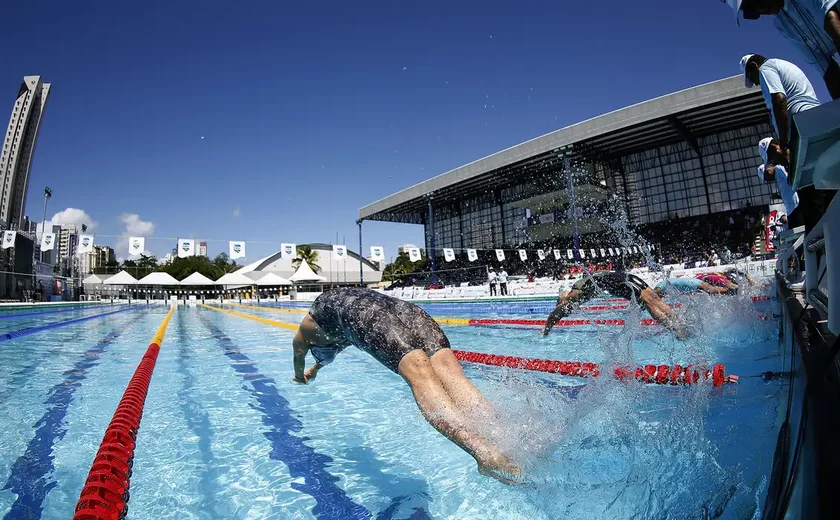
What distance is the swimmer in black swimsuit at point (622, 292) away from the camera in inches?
183

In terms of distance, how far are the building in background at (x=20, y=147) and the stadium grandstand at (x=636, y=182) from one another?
122ft

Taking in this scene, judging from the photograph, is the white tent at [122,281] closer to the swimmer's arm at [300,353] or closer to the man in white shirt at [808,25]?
the swimmer's arm at [300,353]

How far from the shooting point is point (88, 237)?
1739 cm

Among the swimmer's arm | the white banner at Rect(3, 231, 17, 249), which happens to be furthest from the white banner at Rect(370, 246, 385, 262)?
the swimmer's arm

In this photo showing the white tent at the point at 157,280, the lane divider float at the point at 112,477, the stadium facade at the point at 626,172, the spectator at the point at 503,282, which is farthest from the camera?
the white tent at the point at 157,280

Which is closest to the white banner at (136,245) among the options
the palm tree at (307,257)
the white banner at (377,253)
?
the white banner at (377,253)

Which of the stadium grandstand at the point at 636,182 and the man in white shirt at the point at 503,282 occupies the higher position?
the stadium grandstand at the point at 636,182

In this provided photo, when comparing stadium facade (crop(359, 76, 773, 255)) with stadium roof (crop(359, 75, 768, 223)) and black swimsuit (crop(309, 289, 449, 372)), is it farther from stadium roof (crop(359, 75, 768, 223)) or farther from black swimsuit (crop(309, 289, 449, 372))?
black swimsuit (crop(309, 289, 449, 372))

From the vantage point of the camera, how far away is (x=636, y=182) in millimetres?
27125

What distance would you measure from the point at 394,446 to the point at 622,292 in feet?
10.9

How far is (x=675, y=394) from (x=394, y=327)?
2165 mm

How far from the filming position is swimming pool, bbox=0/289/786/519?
5.60 feet

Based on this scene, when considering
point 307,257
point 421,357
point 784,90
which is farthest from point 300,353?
point 307,257

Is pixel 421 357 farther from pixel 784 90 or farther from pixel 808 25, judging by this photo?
pixel 784 90
